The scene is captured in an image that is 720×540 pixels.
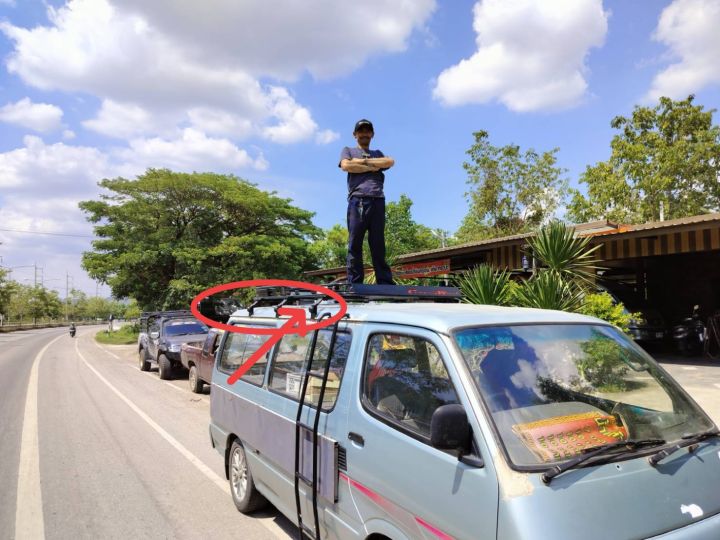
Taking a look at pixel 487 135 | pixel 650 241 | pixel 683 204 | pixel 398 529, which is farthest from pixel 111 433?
pixel 487 135

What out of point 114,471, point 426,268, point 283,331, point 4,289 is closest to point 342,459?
point 283,331

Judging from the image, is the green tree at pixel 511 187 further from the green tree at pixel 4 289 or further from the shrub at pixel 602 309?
→ the green tree at pixel 4 289

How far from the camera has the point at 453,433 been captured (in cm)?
209

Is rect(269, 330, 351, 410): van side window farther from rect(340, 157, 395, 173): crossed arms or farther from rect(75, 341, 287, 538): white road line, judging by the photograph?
rect(340, 157, 395, 173): crossed arms

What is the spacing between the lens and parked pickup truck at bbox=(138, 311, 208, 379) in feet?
47.5

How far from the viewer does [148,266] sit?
1202 inches

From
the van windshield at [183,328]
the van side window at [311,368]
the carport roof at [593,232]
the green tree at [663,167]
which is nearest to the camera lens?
the van side window at [311,368]

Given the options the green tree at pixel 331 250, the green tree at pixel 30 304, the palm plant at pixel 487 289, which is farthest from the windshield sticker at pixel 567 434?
the green tree at pixel 30 304

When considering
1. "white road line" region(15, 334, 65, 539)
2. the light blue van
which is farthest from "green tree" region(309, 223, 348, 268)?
the light blue van

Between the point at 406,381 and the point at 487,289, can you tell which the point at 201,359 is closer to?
the point at 487,289

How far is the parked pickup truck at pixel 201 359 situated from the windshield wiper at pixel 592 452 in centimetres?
899

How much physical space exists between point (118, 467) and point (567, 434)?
5.75m

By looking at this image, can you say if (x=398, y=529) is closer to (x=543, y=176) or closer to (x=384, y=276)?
(x=384, y=276)

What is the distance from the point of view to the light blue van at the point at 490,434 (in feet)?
6.59
